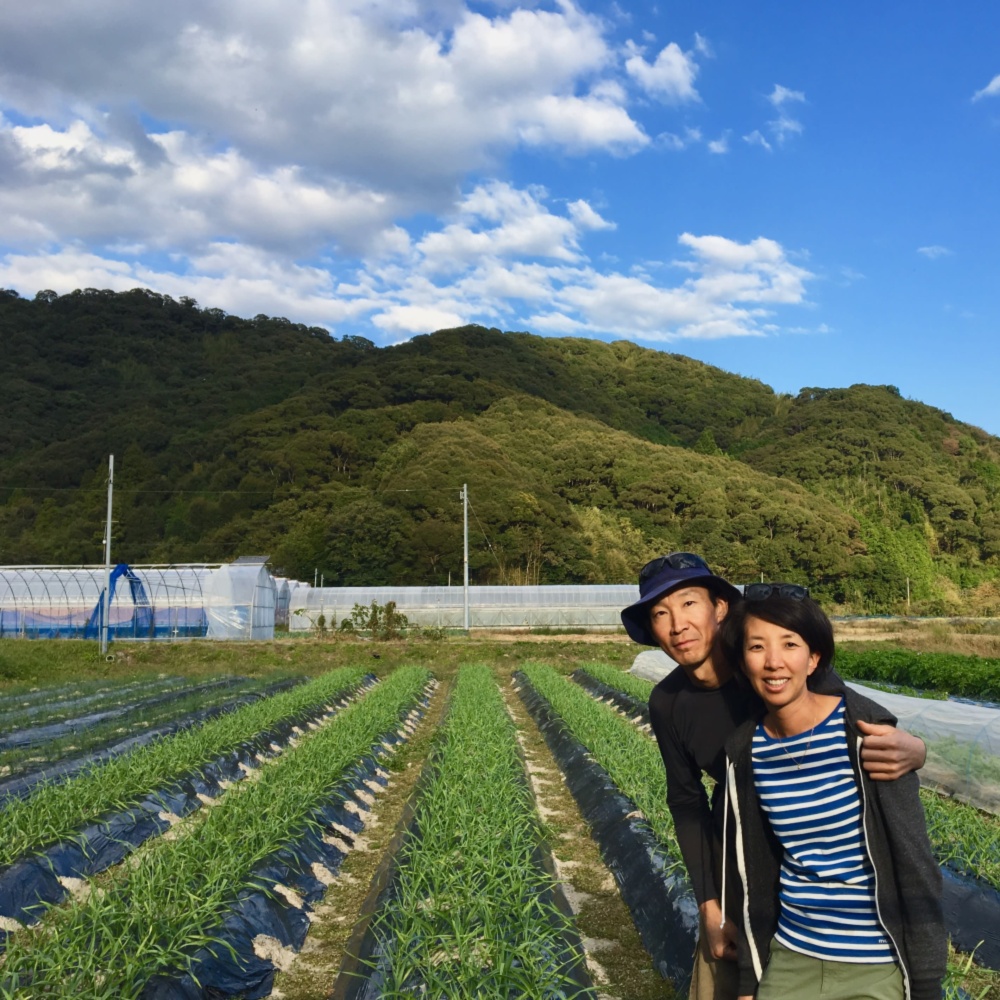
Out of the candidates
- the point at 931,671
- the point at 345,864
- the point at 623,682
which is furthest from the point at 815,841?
the point at 931,671

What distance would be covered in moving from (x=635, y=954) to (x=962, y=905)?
4.69ft

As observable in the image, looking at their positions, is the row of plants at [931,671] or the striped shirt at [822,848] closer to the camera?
the striped shirt at [822,848]

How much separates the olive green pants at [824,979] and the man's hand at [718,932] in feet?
0.37

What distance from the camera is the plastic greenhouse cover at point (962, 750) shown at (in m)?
5.72

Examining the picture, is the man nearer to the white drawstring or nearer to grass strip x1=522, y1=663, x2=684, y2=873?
the white drawstring

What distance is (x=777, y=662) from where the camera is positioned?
62.5 inches

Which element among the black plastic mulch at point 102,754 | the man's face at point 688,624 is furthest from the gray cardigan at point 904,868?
the black plastic mulch at point 102,754

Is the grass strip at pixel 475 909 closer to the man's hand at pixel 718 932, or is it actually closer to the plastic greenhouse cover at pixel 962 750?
the man's hand at pixel 718 932

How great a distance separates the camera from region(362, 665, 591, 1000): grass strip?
2711 mm

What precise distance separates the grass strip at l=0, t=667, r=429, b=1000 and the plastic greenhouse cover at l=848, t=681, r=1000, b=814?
4.03m

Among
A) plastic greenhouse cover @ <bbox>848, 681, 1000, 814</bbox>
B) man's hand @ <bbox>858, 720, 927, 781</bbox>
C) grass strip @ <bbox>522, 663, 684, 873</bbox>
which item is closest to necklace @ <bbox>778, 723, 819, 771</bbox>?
man's hand @ <bbox>858, 720, 927, 781</bbox>

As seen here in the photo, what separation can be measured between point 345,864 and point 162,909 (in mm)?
1719

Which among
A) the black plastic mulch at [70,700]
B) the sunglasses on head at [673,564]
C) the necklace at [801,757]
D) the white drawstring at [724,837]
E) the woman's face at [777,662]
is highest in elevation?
the sunglasses on head at [673,564]

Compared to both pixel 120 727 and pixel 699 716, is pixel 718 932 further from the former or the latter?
pixel 120 727
